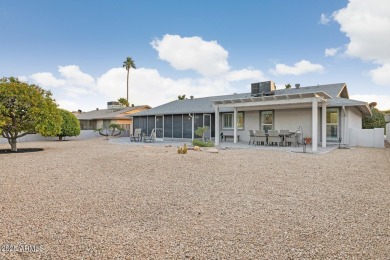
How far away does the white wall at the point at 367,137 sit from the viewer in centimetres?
1484

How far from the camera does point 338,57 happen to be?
61.6ft

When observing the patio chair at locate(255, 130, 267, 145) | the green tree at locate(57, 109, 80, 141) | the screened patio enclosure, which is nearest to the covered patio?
the patio chair at locate(255, 130, 267, 145)

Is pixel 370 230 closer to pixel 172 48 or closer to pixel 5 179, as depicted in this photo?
pixel 5 179

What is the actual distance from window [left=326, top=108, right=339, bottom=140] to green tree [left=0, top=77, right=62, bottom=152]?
16.1 meters

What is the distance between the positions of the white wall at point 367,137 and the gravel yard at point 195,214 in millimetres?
9411

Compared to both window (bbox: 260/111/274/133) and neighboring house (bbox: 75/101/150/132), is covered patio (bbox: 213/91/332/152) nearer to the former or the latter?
window (bbox: 260/111/274/133)

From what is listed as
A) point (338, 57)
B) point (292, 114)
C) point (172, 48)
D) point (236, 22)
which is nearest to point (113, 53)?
point (172, 48)

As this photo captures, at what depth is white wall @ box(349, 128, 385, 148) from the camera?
1484 cm

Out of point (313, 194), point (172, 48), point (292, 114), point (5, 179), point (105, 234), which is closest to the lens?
point (105, 234)

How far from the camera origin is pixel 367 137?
15.2m

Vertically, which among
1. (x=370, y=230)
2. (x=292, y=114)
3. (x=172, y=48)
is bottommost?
(x=370, y=230)

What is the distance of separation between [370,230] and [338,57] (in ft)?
62.9

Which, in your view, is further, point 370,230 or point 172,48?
point 172,48

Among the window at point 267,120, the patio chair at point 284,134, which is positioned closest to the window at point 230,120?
the window at point 267,120
